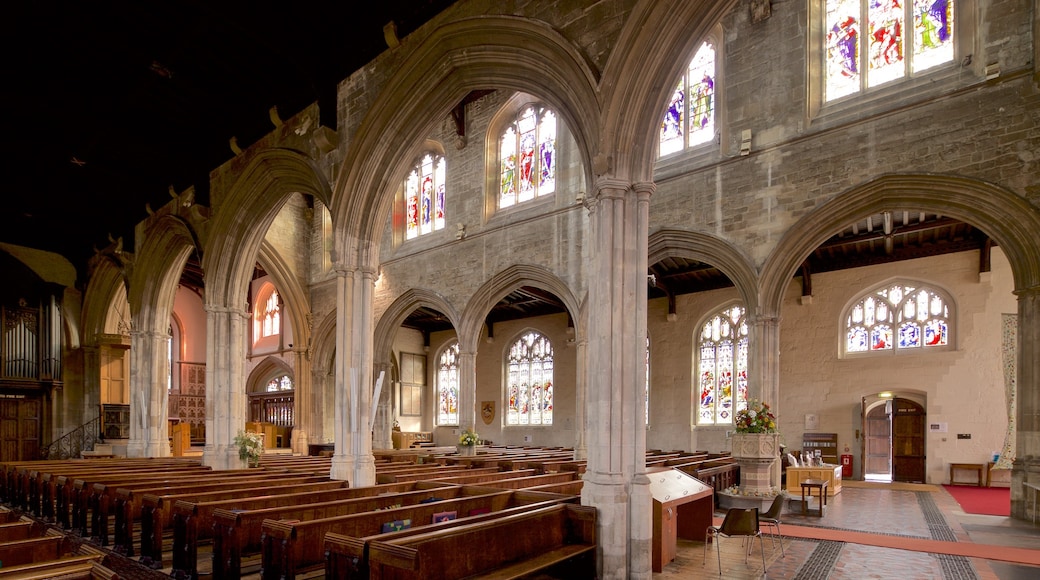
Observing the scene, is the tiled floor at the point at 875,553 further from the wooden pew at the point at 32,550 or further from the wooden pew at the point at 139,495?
the wooden pew at the point at 32,550

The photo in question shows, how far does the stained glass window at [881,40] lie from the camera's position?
1116 cm

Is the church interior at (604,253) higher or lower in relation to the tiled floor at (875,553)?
higher

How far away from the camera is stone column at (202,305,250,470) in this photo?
40.5ft

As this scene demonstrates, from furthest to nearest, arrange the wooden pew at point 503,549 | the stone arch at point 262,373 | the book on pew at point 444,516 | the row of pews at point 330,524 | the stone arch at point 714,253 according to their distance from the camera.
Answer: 1. the stone arch at point 262,373
2. the stone arch at point 714,253
3. the book on pew at point 444,516
4. the row of pews at point 330,524
5. the wooden pew at point 503,549

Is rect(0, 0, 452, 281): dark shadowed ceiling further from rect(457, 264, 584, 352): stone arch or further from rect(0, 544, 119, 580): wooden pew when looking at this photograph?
rect(0, 544, 119, 580): wooden pew

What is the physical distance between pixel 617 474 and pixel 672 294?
12.3m

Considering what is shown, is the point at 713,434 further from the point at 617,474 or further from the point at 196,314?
the point at 196,314

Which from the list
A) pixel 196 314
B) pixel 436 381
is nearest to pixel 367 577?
pixel 436 381

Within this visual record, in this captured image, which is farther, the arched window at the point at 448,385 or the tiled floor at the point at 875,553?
the arched window at the point at 448,385

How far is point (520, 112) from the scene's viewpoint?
17609 mm

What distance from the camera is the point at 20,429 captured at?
58.0ft

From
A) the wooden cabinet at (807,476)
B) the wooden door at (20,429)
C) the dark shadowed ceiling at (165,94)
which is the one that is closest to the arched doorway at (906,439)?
the dark shadowed ceiling at (165,94)

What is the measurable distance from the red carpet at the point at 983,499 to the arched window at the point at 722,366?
475 cm

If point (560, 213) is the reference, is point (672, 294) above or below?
below
